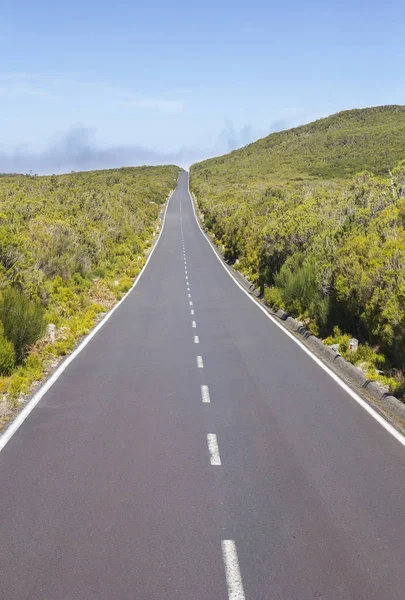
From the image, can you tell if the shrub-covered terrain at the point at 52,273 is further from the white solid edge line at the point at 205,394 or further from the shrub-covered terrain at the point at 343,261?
the shrub-covered terrain at the point at 343,261

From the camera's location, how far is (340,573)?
5.12 meters

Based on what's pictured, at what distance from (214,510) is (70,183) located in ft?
203

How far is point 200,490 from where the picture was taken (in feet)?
22.5

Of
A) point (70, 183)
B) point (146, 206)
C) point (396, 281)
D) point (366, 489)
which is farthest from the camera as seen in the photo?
point (146, 206)

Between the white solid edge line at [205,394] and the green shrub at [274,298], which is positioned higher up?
the white solid edge line at [205,394]

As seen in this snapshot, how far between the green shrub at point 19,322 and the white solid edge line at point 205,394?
4550 mm

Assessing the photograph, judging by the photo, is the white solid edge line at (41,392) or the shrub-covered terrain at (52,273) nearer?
the white solid edge line at (41,392)

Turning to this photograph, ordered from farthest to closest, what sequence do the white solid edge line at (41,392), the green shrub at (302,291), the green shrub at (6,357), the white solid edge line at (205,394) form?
the green shrub at (302,291)
the green shrub at (6,357)
the white solid edge line at (205,394)
the white solid edge line at (41,392)

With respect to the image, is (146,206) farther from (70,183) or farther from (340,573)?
(340,573)

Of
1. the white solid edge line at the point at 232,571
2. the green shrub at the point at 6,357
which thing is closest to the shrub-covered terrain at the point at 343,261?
the white solid edge line at the point at 232,571

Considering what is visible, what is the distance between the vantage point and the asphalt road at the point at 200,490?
502 centimetres

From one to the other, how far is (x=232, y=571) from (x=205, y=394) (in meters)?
6.17

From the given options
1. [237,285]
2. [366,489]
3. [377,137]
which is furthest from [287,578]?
[377,137]

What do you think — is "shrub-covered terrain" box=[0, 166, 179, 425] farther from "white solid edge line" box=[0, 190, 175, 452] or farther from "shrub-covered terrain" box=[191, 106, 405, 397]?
"shrub-covered terrain" box=[191, 106, 405, 397]
